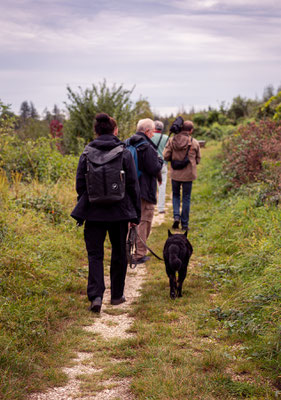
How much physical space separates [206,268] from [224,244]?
0.89 meters

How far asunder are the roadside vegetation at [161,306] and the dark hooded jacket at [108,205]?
1.05 m

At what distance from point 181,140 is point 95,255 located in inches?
165

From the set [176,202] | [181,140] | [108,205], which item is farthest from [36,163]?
[108,205]

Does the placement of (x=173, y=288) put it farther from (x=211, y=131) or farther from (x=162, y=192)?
(x=211, y=131)

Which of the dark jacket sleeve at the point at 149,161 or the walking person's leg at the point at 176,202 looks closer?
the dark jacket sleeve at the point at 149,161

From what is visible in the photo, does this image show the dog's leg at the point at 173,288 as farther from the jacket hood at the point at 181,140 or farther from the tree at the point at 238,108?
the tree at the point at 238,108

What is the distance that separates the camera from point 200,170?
16.5 m

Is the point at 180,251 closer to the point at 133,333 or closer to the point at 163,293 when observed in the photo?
the point at 163,293

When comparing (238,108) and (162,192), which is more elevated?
(238,108)

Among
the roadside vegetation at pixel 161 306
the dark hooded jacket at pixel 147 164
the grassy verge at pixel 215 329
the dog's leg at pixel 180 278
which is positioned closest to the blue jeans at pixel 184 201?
the roadside vegetation at pixel 161 306

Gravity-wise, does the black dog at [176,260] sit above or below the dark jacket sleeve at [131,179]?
below

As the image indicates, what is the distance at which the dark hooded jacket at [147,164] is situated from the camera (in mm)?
5891

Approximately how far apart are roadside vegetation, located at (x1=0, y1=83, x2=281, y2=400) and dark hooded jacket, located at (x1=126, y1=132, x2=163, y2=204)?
4.08ft

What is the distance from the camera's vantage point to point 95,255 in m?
4.83
